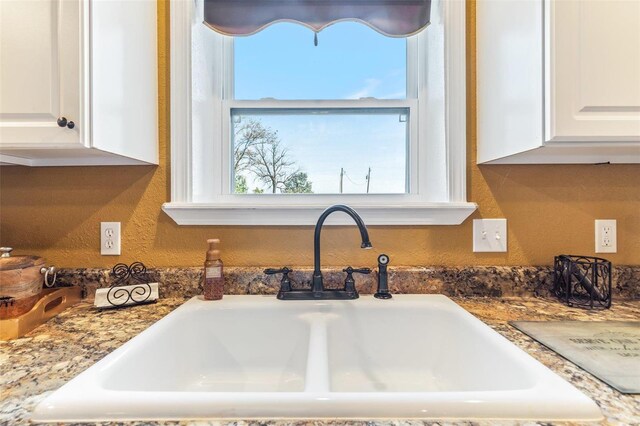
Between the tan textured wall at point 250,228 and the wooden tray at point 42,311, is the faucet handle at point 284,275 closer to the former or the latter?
→ the tan textured wall at point 250,228

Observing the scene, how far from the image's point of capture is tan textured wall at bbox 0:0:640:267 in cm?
114

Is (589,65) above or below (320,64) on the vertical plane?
below

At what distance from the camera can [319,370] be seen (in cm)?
63

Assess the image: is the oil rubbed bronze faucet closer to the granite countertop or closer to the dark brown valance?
the granite countertop

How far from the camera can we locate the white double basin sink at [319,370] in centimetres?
49

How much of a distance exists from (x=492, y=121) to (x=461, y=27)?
377 millimetres

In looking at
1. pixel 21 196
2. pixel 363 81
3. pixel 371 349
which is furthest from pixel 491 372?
pixel 21 196

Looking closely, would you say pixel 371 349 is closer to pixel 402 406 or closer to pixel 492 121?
pixel 402 406

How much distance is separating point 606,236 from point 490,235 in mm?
407

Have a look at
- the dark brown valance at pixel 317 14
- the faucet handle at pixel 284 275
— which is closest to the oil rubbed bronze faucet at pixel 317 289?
the faucet handle at pixel 284 275

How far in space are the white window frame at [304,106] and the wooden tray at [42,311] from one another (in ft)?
1.30

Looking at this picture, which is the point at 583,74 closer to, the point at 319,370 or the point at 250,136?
the point at 319,370

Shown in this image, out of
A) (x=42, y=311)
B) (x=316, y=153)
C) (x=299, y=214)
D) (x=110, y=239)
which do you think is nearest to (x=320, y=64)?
(x=316, y=153)

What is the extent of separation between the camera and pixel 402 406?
1.60 ft
